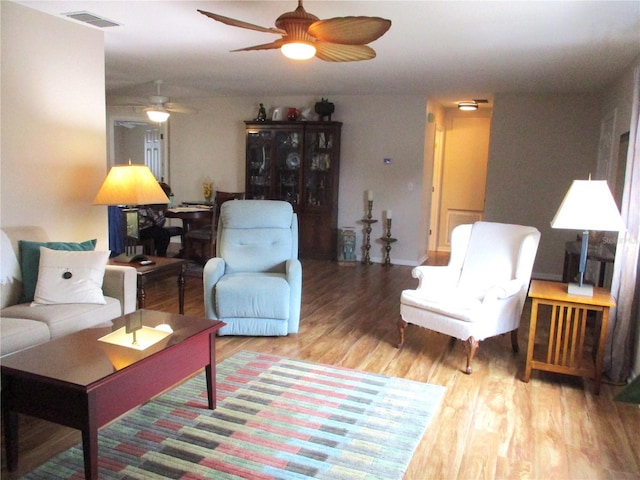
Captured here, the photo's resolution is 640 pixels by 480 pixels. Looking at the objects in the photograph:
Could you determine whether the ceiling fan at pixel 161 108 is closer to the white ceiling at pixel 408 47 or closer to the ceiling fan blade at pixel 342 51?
the white ceiling at pixel 408 47

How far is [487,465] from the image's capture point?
2227 millimetres

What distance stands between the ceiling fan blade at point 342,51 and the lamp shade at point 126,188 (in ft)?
5.11

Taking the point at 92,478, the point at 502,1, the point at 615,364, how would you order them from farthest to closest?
the point at 615,364 < the point at 502,1 < the point at 92,478

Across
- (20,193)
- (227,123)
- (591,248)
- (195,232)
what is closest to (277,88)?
(227,123)

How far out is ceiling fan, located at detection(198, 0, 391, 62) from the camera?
2.43 m

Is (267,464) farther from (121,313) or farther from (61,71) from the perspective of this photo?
(61,71)

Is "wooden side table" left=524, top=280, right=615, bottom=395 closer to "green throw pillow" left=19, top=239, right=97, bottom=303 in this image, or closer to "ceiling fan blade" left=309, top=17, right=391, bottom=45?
"ceiling fan blade" left=309, top=17, right=391, bottom=45

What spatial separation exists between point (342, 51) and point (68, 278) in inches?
85.0

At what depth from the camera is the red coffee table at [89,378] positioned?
6.08ft

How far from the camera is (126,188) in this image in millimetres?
3496

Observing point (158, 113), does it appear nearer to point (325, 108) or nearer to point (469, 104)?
point (325, 108)

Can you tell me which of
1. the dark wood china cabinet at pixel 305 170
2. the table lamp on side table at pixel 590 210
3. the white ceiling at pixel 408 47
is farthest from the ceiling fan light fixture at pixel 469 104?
the table lamp on side table at pixel 590 210

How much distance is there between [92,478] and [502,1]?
313 centimetres

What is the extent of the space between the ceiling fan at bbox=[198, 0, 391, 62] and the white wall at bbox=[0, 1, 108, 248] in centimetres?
172
